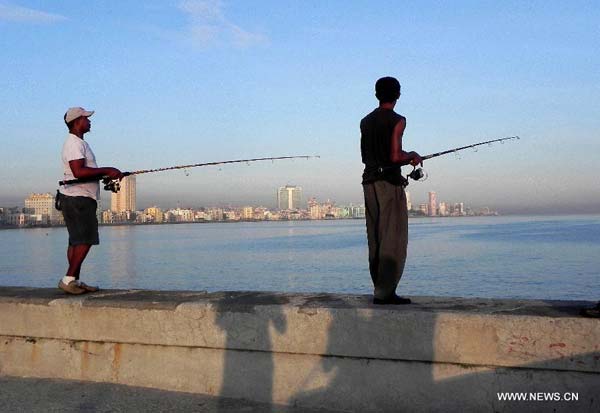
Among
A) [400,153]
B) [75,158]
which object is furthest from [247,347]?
[75,158]

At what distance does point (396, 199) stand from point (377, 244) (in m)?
0.34

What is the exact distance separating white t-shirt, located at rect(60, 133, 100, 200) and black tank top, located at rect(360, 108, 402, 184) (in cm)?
227

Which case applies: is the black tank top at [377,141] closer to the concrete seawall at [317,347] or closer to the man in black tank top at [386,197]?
Answer: the man in black tank top at [386,197]

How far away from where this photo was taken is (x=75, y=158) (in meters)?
4.94

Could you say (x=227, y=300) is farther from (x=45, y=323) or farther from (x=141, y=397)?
(x=45, y=323)

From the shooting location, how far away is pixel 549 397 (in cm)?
331

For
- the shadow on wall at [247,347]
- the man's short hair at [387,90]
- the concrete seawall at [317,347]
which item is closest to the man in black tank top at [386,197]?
the man's short hair at [387,90]

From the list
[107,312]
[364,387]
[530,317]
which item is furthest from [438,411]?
[107,312]

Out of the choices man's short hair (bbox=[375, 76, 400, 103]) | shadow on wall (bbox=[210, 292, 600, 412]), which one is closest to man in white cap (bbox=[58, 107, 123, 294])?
shadow on wall (bbox=[210, 292, 600, 412])

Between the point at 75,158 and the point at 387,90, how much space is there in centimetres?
253

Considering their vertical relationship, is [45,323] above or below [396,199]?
below

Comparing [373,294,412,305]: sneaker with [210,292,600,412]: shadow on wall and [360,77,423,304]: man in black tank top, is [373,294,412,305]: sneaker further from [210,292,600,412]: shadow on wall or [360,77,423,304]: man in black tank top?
[210,292,600,412]: shadow on wall

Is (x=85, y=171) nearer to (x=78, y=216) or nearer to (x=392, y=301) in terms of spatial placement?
(x=78, y=216)

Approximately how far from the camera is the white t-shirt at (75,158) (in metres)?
4.97
